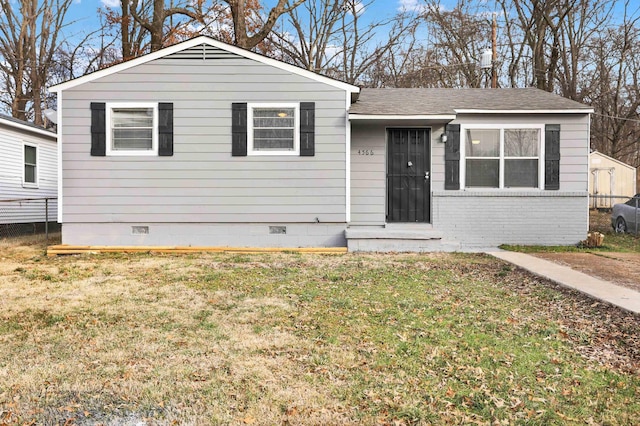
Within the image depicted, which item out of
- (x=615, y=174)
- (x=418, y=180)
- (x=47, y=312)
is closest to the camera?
(x=47, y=312)

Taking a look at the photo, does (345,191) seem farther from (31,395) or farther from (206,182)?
(31,395)

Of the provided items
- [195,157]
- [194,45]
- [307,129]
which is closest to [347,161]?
[307,129]

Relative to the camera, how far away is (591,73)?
22750 mm

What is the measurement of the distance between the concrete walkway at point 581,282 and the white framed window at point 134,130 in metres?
6.88

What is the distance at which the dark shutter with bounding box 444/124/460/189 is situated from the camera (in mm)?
9273

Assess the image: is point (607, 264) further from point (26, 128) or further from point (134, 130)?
point (26, 128)

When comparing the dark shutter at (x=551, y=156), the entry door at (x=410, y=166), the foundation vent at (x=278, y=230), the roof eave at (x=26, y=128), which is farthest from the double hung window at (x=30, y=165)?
the dark shutter at (x=551, y=156)

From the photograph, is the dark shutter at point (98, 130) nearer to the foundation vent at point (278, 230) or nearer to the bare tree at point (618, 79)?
the foundation vent at point (278, 230)

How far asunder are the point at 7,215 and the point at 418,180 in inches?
427

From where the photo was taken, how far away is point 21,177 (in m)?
12.6

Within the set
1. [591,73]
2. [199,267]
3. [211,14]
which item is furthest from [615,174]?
[199,267]

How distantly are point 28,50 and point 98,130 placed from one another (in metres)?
16.8

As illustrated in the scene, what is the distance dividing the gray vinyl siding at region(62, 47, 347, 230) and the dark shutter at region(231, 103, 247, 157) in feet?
0.45

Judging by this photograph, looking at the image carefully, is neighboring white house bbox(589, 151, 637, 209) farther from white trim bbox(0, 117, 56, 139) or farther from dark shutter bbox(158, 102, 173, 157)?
white trim bbox(0, 117, 56, 139)
